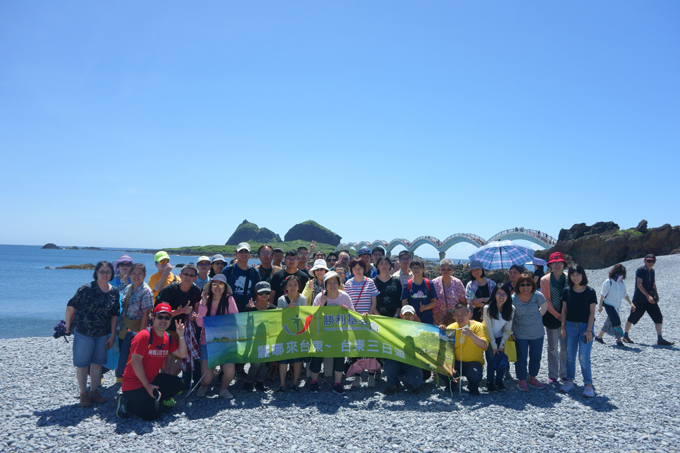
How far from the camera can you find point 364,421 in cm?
513

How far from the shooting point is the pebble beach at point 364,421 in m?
4.51

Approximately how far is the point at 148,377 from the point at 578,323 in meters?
6.54

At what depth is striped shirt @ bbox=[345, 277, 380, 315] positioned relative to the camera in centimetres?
648

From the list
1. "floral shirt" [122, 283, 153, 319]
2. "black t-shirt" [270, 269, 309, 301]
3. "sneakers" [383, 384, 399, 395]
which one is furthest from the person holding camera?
"floral shirt" [122, 283, 153, 319]

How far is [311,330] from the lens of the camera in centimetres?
618

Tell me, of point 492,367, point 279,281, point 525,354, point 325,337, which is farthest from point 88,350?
point 525,354

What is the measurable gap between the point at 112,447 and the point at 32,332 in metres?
16.7

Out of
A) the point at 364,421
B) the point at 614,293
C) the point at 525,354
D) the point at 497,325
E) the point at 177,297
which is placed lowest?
the point at 364,421

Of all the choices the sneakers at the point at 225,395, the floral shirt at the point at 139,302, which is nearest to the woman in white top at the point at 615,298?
the sneakers at the point at 225,395

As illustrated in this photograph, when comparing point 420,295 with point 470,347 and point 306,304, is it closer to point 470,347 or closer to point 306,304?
point 470,347

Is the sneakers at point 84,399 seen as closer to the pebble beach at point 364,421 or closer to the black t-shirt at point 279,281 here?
the pebble beach at point 364,421

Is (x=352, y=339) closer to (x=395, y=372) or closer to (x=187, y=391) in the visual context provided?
(x=395, y=372)

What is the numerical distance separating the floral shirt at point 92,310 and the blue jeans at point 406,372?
4.37 m

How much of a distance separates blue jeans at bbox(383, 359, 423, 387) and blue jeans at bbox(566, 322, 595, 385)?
96.2 inches
